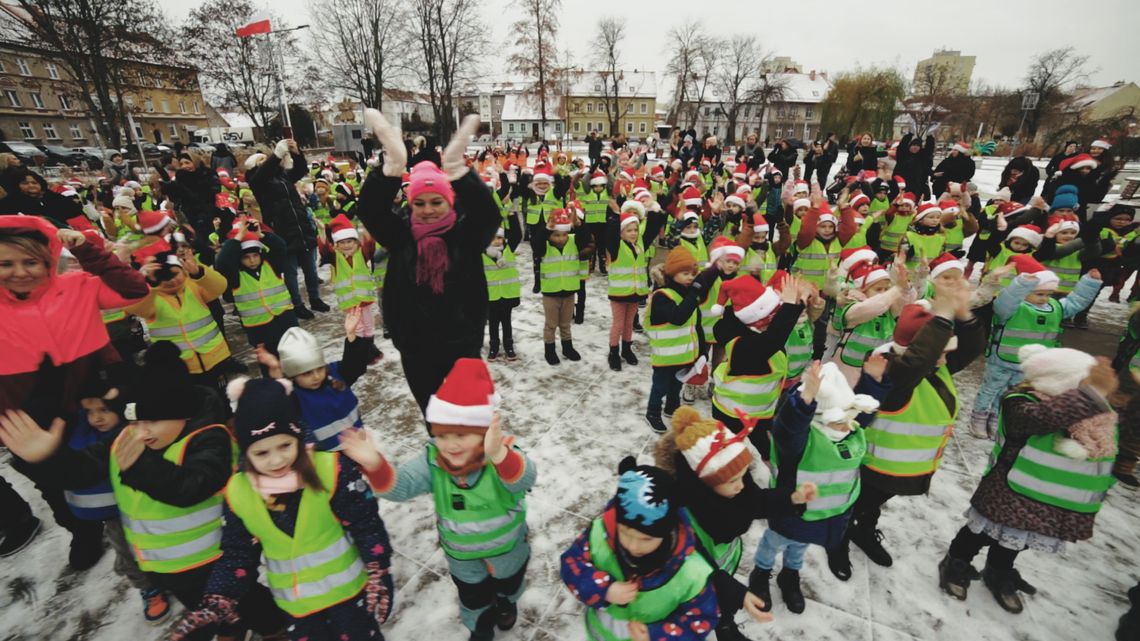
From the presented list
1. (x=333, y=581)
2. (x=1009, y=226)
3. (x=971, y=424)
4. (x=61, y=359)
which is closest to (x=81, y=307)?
(x=61, y=359)

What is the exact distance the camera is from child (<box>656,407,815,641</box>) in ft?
6.30

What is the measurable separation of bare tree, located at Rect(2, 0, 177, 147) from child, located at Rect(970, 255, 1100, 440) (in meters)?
27.8

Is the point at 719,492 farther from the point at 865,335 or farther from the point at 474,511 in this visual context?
the point at 865,335

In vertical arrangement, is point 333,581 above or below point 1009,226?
below

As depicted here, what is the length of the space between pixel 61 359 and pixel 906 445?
5.01m

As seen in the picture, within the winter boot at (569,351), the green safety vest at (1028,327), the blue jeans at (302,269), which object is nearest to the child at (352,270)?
the blue jeans at (302,269)

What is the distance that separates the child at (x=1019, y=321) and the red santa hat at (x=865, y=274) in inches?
39.5

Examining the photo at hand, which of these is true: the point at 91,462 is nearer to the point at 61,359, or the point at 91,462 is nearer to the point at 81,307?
the point at 61,359

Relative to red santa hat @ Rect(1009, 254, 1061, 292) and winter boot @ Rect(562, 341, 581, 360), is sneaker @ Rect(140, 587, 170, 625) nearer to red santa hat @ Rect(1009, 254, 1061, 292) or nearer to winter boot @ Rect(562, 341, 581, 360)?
winter boot @ Rect(562, 341, 581, 360)

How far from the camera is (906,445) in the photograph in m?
2.80

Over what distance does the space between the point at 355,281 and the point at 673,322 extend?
3729mm

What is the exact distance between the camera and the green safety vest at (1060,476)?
97.7 inches

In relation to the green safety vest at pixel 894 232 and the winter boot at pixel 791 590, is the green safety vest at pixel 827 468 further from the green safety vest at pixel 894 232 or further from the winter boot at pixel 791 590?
the green safety vest at pixel 894 232

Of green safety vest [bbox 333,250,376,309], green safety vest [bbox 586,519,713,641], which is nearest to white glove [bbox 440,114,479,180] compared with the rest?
green safety vest [bbox 586,519,713,641]
